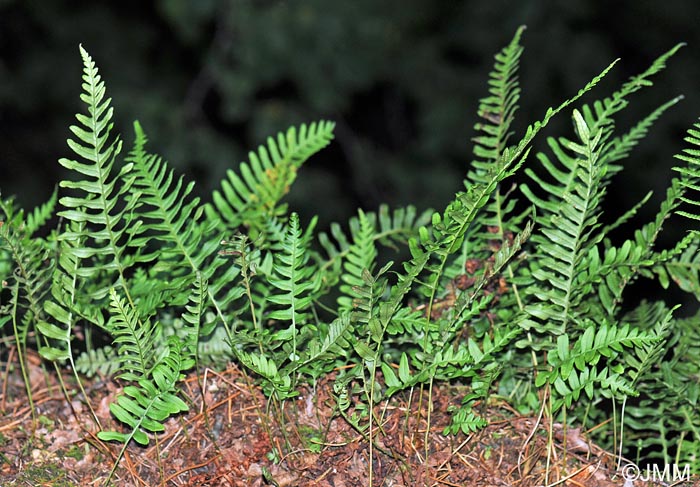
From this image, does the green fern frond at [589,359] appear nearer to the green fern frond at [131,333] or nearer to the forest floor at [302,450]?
the forest floor at [302,450]

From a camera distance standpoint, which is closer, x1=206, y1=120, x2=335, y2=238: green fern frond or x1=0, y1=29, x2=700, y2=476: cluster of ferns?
x1=0, y1=29, x2=700, y2=476: cluster of ferns

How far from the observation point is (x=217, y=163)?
502 cm

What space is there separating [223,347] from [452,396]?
17.1 inches

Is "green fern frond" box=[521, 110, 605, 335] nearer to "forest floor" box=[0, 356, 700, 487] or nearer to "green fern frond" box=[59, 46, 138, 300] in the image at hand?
"forest floor" box=[0, 356, 700, 487]

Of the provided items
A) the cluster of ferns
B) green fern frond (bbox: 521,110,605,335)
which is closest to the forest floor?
the cluster of ferns

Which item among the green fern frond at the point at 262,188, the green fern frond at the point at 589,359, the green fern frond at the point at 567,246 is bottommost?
the green fern frond at the point at 589,359

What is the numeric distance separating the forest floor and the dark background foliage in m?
3.51

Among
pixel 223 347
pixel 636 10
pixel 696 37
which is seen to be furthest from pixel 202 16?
pixel 223 347

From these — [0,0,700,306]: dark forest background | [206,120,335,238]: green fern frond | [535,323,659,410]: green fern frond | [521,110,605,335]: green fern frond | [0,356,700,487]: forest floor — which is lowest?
[0,356,700,487]: forest floor

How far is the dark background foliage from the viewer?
4.72 meters

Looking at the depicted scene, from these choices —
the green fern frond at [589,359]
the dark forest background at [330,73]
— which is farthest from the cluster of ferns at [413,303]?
the dark forest background at [330,73]

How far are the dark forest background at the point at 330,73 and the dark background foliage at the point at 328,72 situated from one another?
0.03 ft

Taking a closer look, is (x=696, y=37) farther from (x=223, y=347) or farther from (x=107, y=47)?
(x=223, y=347)

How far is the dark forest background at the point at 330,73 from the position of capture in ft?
15.5
